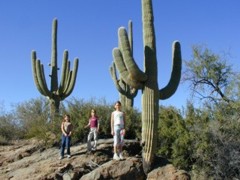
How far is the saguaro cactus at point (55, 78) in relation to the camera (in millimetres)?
18062

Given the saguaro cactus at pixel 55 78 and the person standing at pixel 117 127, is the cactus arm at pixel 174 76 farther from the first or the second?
the saguaro cactus at pixel 55 78

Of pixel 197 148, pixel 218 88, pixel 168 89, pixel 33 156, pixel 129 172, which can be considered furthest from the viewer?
pixel 218 88

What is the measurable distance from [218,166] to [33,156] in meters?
5.77

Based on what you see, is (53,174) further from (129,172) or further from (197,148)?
(197,148)

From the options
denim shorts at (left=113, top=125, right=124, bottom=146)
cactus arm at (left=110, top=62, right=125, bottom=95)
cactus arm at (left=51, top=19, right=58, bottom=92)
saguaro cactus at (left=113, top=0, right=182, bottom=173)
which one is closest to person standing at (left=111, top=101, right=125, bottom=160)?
denim shorts at (left=113, top=125, right=124, bottom=146)

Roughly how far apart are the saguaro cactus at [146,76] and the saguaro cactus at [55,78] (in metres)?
6.49

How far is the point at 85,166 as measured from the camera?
38.8ft

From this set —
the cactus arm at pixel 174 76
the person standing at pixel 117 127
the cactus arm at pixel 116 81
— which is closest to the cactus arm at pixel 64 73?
the cactus arm at pixel 116 81

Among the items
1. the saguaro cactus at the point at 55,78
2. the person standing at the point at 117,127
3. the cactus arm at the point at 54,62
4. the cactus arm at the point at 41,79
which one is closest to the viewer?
the person standing at the point at 117,127

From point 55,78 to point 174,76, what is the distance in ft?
25.7

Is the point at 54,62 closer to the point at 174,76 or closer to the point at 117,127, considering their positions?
the point at 174,76

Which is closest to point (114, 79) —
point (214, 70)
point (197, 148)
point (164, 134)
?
point (164, 134)

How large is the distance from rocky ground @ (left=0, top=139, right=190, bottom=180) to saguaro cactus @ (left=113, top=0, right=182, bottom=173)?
0.44 meters

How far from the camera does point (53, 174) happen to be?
11.3 m
